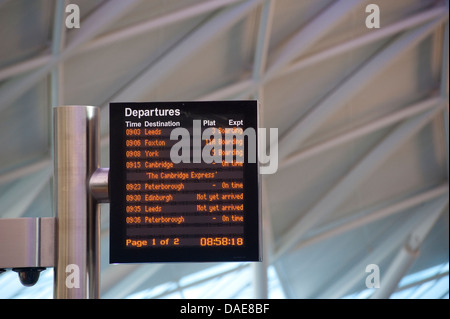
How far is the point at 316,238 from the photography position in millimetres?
24172

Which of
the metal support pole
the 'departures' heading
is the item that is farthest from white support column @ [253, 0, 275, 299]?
the metal support pole

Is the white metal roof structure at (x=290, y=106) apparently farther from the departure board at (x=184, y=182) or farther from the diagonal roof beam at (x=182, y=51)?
the departure board at (x=184, y=182)

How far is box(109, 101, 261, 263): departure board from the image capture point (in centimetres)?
659

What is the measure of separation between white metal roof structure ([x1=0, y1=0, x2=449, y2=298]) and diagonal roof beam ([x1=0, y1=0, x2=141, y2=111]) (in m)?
0.03

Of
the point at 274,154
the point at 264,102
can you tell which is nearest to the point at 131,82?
the point at 264,102

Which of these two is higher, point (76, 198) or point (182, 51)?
point (182, 51)

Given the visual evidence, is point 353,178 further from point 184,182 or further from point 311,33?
point 184,182

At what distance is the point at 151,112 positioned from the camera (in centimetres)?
688

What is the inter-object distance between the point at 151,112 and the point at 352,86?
14561 mm

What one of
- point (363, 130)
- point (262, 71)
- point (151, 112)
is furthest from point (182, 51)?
point (151, 112)

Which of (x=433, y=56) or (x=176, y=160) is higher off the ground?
(x=433, y=56)

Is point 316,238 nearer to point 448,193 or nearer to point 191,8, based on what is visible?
point 448,193
